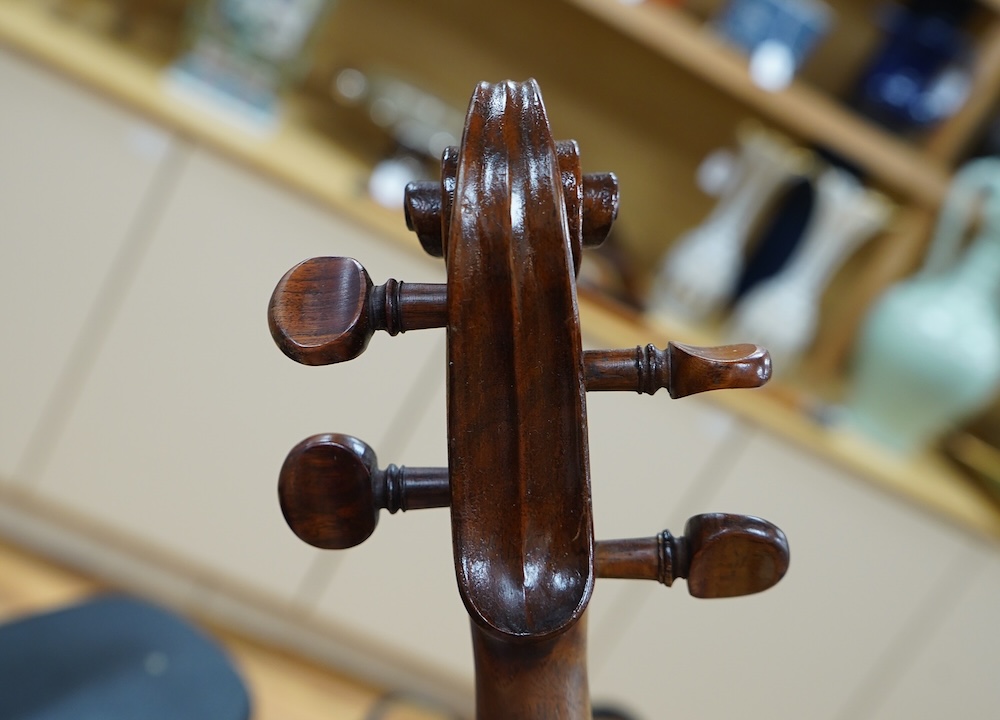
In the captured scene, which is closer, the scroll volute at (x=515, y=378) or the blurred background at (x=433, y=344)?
the scroll volute at (x=515, y=378)

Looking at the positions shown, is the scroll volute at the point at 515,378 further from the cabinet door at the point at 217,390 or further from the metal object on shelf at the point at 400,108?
the metal object on shelf at the point at 400,108

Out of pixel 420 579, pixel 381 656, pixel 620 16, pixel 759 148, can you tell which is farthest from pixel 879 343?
pixel 381 656

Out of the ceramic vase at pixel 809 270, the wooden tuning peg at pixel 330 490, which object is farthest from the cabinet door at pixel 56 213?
the wooden tuning peg at pixel 330 490

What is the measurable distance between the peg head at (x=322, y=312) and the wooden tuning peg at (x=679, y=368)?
112mm

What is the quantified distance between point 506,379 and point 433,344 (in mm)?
1257

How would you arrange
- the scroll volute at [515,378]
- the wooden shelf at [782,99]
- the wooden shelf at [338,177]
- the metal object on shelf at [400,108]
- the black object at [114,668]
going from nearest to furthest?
the scroll volute at [515,378]
the black object at [114,668]
the wooden shelf at [338,177]
the wooden shelf at [782,99]
the metal object on shelf at [400,108]

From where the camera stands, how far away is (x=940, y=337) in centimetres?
177

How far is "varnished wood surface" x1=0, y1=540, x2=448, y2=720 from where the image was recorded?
1.80 metres

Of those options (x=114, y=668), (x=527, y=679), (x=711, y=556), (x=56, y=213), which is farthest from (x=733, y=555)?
(x=56, y=213)

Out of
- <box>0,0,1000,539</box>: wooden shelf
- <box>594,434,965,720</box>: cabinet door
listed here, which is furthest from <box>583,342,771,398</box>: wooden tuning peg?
<box>594,434,965,720</box>: cabinet door

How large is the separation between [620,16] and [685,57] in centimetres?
14

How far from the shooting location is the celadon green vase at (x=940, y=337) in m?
1.77

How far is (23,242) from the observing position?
1.66 meters

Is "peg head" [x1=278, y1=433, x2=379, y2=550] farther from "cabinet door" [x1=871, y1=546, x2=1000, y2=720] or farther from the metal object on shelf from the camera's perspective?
"cabinet door" [x1=871, y1=546, x2=1000, y2=720]
